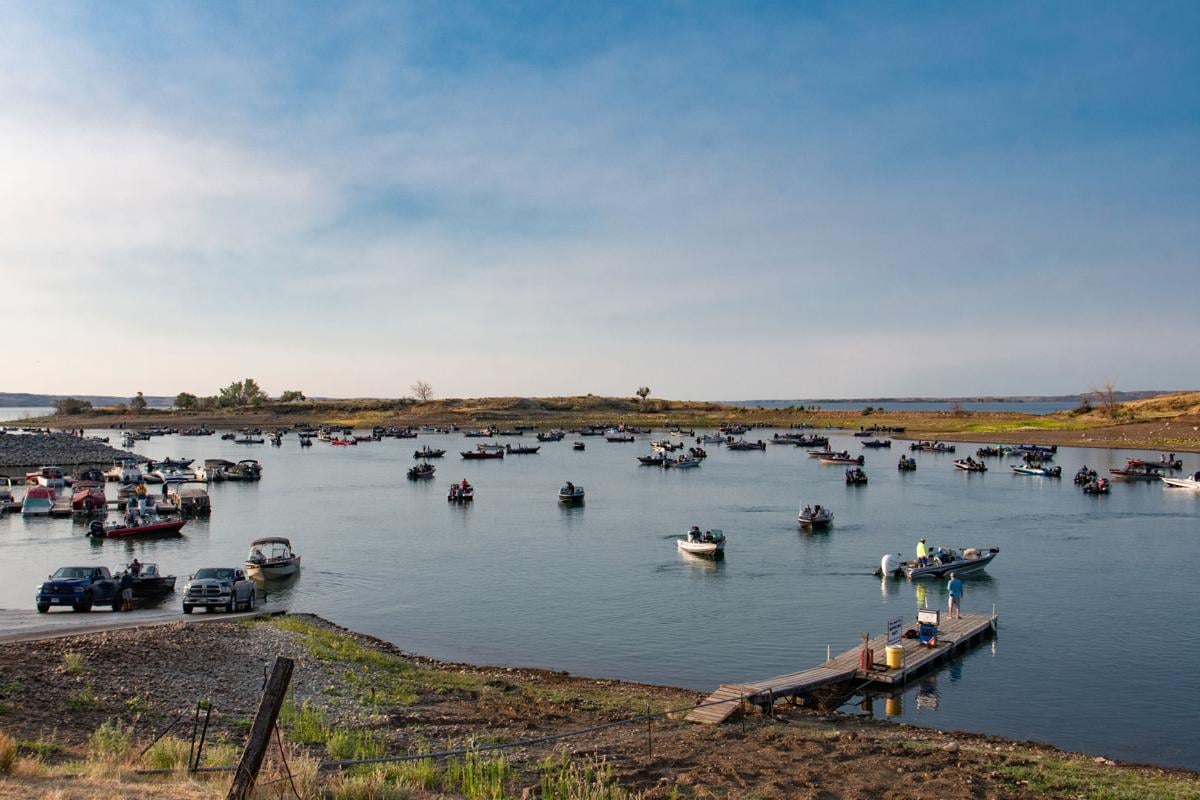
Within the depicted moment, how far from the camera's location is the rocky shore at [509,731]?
16.4 metres

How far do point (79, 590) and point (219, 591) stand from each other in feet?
16.8

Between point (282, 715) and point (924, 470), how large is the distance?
9949 cm

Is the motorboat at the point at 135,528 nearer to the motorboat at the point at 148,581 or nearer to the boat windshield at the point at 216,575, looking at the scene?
the motorboat at the point at 148,581

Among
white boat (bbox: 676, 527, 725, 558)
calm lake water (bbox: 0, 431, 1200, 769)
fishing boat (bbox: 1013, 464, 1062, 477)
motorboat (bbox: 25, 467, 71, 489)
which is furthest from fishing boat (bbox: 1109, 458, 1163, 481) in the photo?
motorboat (bbox: 25, 467, 71, 489)

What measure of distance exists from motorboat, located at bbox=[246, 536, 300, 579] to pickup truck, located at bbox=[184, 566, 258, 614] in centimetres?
659

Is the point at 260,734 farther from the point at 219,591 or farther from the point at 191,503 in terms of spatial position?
the point at 191,503

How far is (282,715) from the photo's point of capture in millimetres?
19484

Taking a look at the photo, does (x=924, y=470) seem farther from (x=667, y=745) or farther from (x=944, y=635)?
(x=667, y=745)

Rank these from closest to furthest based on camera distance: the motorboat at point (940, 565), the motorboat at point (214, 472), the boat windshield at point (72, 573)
Answer: the boat windshield at point (72, 573), the motorboat at point (940, 565), the motorboat at point (214, 472)

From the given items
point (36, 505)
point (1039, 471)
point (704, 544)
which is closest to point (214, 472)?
point (36, 505)

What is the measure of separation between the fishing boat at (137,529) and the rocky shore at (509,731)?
106 ft

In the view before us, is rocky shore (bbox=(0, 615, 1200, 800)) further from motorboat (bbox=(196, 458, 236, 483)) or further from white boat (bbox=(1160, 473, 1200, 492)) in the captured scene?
white boat (bbox=(1160, 473, 1200, 492))

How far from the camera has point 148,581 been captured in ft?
126

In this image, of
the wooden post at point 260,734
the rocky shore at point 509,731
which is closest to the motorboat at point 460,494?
the rocky shore at point 509,731
